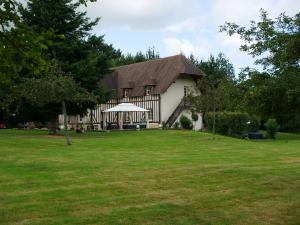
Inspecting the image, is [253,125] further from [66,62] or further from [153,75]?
[66,62]

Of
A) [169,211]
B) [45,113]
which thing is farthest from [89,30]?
[169,211]

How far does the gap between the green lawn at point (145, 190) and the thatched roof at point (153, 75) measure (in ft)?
102

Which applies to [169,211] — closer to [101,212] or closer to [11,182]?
[101,212]

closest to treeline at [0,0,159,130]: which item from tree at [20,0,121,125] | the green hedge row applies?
tree at [20,0,121,125]

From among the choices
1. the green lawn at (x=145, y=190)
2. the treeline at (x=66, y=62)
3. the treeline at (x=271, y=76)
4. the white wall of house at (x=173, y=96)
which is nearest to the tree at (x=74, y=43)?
the treeline at (x=66, y=62)

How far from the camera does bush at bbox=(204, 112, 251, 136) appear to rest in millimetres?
40688

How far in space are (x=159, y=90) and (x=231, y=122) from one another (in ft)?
33.3

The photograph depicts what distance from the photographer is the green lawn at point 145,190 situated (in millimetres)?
9422

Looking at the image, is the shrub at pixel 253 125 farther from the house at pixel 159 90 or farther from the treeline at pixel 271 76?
the treeline at pixel 271 76

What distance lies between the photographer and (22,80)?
1218 inches

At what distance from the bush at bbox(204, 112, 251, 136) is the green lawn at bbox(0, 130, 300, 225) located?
21708mm

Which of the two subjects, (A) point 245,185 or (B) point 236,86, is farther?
(A) point 245,185

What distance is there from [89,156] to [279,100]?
9.17 meters

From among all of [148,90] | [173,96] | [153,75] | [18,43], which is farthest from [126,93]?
[18,43]
